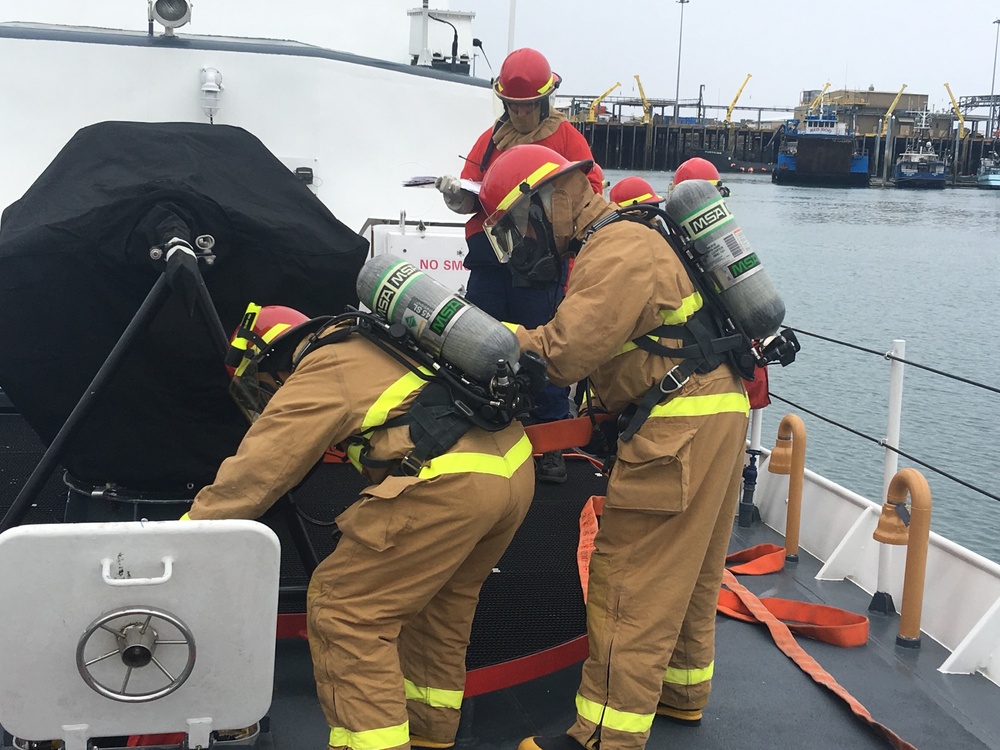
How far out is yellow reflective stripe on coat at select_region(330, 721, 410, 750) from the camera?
2551mm

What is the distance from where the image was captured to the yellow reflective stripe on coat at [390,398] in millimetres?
2543

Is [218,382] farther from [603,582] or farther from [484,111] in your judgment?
[484,111]

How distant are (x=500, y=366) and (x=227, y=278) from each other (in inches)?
46.1

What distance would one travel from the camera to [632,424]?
2.89 meters

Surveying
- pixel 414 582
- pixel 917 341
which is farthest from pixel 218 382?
pixel 917 341

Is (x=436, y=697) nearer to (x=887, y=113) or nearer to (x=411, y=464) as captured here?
(x=411, y=464)

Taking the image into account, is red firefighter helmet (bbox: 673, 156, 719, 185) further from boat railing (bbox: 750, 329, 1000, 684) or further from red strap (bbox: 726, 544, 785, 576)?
red strap (bbox: 726, 544, 785, 576)

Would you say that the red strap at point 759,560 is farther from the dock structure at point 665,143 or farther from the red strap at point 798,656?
the dock structure at point 665,143

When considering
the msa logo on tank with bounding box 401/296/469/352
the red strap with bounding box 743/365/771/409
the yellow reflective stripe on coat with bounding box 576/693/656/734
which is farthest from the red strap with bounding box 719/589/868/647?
the msa logo on tank with bounding box 401/296/469/352

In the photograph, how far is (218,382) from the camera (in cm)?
339

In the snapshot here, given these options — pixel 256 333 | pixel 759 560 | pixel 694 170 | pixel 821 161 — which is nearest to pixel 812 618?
pixel 759 560

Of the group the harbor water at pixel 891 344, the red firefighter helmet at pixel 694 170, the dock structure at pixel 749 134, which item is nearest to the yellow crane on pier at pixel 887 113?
the dock structure at pixel 749 134

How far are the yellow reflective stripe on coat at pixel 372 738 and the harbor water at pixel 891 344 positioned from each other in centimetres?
327

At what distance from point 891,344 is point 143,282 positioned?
16.3 ft
